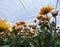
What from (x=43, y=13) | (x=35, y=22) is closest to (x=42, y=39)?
(x=43, y=13)

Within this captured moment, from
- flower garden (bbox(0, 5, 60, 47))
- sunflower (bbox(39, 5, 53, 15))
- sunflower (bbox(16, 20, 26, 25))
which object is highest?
sunflower (bbox(39, 5, 53, 15))

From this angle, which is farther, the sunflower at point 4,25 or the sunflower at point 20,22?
the sunflower at point 20,22

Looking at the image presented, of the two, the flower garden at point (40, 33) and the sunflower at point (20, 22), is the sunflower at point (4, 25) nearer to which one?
the flower garden at point (40, 33)

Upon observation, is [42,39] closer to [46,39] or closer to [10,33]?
[46,39]

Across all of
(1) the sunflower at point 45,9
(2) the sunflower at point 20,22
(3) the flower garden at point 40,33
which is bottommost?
(3) the flower garden at point 40,33

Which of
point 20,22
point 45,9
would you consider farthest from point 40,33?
point 20,22

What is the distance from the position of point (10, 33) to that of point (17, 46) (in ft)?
1.02

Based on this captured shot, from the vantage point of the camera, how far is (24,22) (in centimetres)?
157

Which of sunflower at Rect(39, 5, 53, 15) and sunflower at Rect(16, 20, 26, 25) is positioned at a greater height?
sunflower at Rect(39, 5, 53, 15)

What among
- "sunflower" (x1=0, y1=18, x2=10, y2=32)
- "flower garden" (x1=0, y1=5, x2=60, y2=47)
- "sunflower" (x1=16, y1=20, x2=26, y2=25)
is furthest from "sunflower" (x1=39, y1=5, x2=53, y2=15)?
"sunflower" (x1=0, y1=18, x2=10, y2=32)

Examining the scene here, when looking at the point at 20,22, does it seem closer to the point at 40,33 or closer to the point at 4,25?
the point at 40,33

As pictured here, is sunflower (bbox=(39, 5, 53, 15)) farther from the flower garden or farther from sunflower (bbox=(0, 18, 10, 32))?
sunflower (bbox=(0, 18, 10, 32))

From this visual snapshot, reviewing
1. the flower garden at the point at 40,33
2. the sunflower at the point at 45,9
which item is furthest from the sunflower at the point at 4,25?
the sunflower at the point at 45,9

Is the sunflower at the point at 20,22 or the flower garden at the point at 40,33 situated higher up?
the sunflower at the point at 20,22
